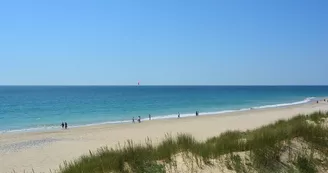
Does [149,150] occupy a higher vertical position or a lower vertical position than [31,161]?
higher

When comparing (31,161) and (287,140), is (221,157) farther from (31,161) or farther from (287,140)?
(31,161)

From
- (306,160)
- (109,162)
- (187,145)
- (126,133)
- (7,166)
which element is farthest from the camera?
(126,133)

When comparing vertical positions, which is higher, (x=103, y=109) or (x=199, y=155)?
(x=199, y=155)

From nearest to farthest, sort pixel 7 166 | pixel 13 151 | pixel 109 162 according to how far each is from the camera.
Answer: pixel 109 162 < pixel 7 166 < pixel 13 151

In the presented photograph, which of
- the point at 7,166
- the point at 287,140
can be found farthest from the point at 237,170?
the point at 7,166

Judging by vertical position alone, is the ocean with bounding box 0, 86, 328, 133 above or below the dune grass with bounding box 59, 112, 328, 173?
below

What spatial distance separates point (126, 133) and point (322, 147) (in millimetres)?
19822

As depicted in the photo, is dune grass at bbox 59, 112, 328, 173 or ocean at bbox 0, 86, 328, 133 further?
ocean at bbox 0, 86, 328, 133

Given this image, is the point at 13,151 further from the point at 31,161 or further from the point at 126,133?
the point at 126,133

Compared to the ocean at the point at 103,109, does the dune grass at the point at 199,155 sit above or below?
above

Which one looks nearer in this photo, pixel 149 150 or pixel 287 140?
pixel 149 150

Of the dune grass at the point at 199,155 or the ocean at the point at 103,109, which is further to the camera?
the ocean at the point at 103,109

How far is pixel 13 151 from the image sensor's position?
19.6 m

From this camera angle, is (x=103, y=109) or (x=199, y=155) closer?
(x=199, y=155)
